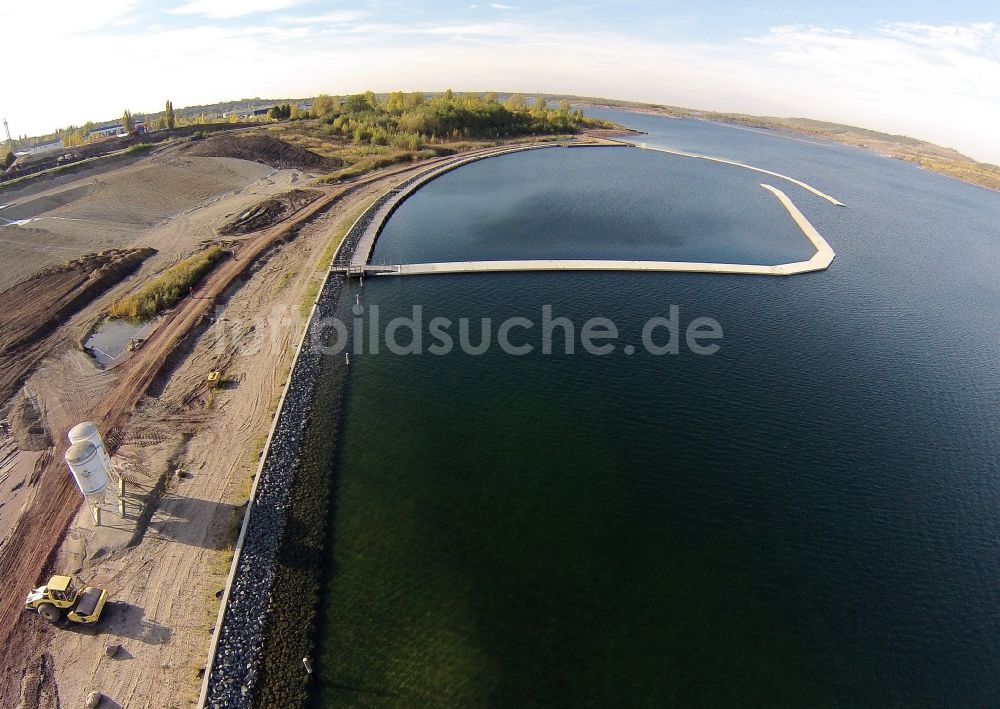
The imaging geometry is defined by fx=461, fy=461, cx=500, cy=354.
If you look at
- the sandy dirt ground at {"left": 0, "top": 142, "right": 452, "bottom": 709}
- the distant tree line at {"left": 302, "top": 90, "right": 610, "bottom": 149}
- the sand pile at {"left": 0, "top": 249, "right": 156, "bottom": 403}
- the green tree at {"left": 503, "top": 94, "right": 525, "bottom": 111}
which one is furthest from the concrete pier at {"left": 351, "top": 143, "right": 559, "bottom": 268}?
the green tree at {"left": 503, "top": 94, "right": 525, "bottom": 111}

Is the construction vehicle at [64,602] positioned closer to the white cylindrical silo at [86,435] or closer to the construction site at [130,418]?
the construction site at [130,418]

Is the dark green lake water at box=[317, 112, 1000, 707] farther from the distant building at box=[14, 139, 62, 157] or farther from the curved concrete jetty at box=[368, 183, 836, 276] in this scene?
the distant building at box=[14, 139, 62, 157]

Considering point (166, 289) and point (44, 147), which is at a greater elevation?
point (44, 147)

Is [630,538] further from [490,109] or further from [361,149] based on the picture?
[490,109]

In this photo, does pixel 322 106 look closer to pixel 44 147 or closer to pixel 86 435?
pixel 44 147

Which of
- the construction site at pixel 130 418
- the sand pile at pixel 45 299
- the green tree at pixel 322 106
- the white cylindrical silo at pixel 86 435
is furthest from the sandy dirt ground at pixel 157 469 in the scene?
the green tree at pixel 322 106

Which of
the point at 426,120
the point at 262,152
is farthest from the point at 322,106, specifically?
the point at 262,152

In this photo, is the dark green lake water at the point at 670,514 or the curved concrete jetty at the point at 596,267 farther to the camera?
the curved concrete jetty at the point at 596,267
